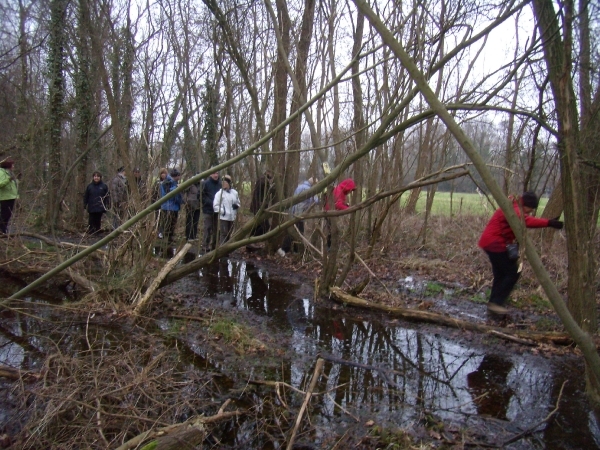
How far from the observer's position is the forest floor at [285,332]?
356 centimetres

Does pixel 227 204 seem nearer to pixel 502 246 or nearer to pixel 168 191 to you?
pixel 168 191

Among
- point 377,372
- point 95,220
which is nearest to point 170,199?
point 95,220

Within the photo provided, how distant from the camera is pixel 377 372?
16.1 ft

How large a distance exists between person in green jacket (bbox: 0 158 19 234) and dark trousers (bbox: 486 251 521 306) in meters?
8.61

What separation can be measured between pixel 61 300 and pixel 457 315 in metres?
5.79

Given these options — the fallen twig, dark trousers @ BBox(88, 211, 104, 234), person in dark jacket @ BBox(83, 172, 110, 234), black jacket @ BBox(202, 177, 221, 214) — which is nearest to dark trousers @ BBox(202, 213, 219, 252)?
black jacket @ BBox(202, 177, 221, 214)

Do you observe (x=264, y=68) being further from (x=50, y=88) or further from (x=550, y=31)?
(x=50, y=88)

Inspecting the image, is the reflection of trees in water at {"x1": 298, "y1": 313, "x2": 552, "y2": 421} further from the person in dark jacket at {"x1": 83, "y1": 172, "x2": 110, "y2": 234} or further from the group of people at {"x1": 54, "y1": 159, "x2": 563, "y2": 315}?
the person in dark jacket at {"x1": 83, "y1": 172, "x2": 110, "y2": 234}

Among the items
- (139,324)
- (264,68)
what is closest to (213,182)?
(264,68)

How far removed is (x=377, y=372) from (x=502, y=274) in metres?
2.67

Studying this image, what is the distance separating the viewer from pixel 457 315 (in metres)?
6.81

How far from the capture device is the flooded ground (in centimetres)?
379

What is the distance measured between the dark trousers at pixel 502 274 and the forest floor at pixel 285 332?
30cm

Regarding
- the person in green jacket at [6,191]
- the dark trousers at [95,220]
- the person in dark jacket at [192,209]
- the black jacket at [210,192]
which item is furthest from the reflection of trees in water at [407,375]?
the dark trousers at [95,220]
